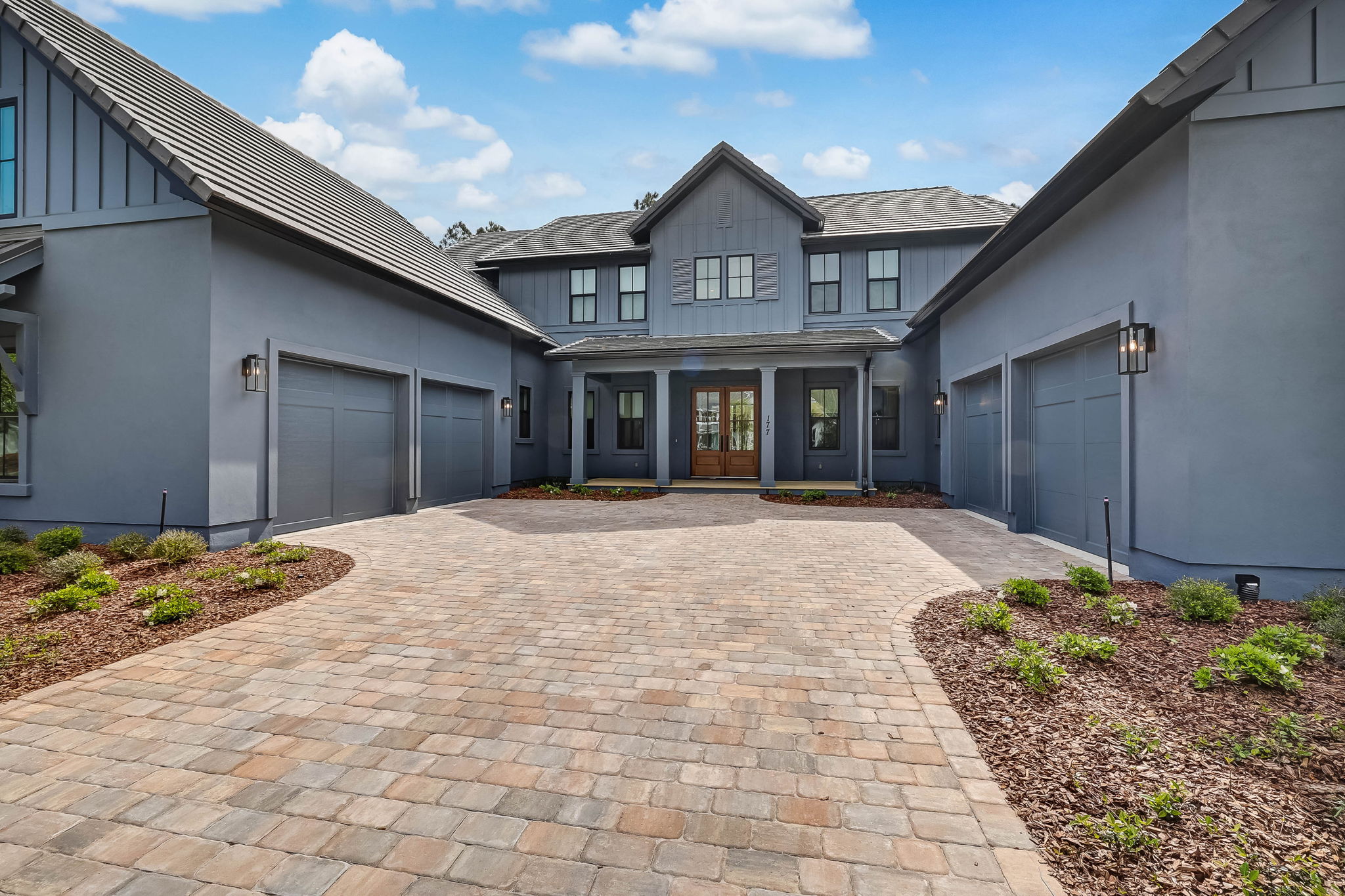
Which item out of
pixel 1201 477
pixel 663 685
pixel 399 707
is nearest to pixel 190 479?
pixel 399 707

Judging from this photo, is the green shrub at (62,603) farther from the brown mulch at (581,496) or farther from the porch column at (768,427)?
the porch column at (768,427)

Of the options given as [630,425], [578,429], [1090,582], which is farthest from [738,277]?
[1090,582]

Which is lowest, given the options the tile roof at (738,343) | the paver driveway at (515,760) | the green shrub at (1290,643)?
the paver driveway at (515,760)

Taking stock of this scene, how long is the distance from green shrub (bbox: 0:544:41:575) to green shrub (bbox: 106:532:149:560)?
63 centimetres

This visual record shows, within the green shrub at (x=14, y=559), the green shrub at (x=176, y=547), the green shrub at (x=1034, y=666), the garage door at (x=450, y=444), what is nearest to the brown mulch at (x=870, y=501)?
the garage door at (x=450, y=444)

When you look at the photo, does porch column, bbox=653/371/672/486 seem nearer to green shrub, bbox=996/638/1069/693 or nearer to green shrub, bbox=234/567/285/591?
green shrub, bbox=234/567/285/591

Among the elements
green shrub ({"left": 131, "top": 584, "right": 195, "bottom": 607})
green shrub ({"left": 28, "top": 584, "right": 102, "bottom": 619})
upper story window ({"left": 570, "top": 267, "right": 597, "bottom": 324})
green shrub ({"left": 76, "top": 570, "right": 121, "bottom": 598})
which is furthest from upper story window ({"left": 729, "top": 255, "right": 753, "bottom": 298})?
green shrub ({"left": 28, "top": 584, "right": 102, "bottom": 619})

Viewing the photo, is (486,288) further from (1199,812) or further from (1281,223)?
(1199,812)

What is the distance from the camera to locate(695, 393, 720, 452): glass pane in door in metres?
15.7

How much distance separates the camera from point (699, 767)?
101 inches

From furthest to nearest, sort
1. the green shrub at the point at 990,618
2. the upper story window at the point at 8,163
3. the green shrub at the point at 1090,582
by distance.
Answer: the upper story window at the point at 8,163, the green shrub at the point at 1090,582, the green shrub at the point at 990,618

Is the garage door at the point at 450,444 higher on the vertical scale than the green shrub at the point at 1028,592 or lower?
higher

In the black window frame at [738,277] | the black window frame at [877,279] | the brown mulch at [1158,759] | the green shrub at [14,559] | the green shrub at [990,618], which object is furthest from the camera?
the black window frame at [738,277]

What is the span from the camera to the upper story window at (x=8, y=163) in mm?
7660
